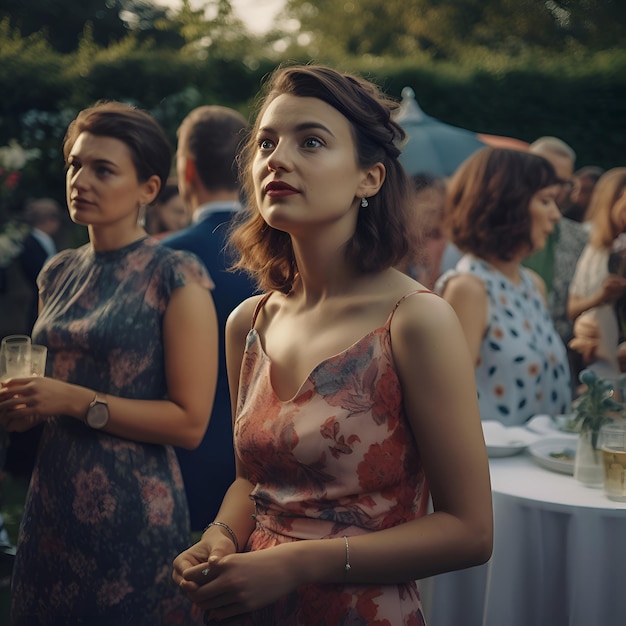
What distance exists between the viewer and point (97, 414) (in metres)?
2.27

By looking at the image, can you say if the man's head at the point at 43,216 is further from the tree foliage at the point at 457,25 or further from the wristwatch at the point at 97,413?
the tree foliage at the point at 457,25

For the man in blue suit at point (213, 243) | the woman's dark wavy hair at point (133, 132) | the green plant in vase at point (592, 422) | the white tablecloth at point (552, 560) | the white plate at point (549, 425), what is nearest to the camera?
the white tablecloth at point (552, 560)

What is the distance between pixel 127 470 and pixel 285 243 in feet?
2.92

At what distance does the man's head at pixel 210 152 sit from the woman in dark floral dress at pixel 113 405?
73 cm

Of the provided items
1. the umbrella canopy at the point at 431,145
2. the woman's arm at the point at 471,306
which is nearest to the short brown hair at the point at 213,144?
the woman's arm at the point at 471,306

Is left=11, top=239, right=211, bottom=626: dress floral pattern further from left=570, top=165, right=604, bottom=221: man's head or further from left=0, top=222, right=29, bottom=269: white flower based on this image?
left=570, top=165, right=604, bottom=221: man's head

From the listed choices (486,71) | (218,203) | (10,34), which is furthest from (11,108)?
(218,203)

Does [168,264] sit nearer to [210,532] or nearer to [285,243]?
[285,243]

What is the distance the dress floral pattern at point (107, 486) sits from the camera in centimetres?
228

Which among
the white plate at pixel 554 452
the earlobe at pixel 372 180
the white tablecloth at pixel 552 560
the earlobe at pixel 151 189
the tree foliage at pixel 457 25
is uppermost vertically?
the tree foliage at pixel 457 25

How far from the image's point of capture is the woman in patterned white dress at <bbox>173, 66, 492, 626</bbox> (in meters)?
1.49

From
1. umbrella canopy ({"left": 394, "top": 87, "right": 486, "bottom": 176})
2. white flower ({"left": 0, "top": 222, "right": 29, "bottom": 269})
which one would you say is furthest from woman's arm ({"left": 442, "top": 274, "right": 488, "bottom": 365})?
umbrella canopy ({"left": 394, "top": 87, "right": 486, "bottom": 176})

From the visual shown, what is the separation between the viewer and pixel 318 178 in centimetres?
157

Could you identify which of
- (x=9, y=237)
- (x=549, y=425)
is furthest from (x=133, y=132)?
(x=9, y=237)
